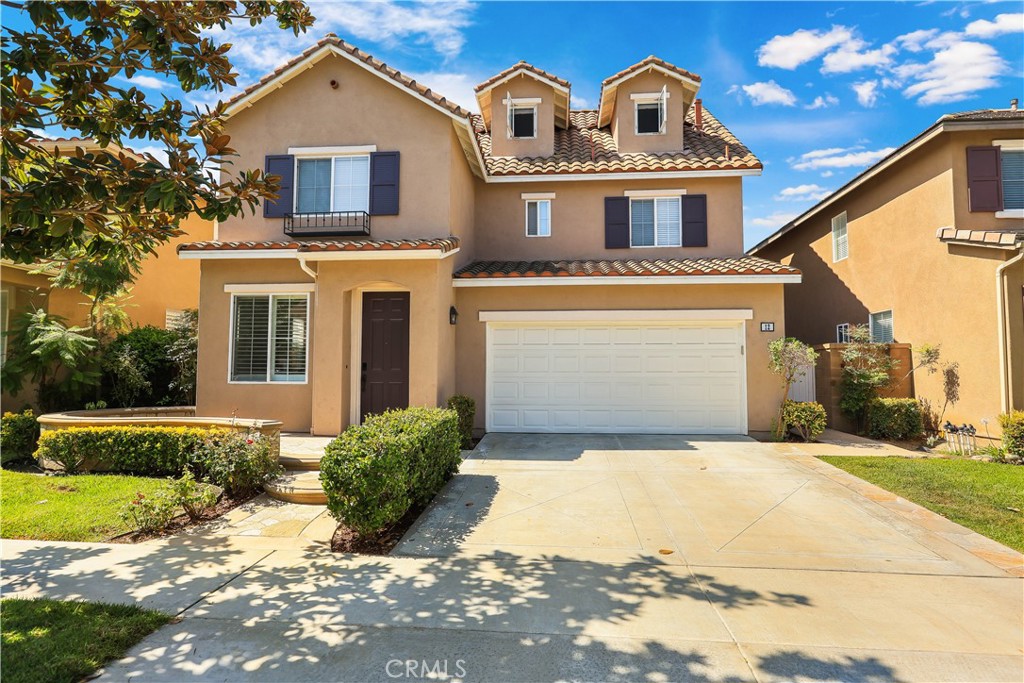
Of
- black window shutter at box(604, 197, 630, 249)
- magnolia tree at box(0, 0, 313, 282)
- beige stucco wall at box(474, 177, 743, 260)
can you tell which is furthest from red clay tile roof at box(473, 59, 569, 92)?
magnolia tree at box(0, 0, 313, 282)

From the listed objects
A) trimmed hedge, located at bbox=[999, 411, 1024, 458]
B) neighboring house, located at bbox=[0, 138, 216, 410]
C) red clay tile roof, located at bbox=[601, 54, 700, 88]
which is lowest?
trimmed hedge, located at bbox=[999, 411, 1024, 458]

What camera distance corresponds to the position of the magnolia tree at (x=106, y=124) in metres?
4.03

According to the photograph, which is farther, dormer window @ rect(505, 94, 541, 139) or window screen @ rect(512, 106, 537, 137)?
window screen @ rect(512, 106, 537, 137)

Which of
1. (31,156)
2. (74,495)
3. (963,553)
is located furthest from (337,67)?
(963,553)

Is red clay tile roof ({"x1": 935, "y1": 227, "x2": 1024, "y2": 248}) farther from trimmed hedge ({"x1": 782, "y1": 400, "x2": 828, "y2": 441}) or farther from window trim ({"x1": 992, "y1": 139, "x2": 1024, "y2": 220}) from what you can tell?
trimmed hedge ({"x1": 782, "y1": 400, "x2": 828, "y2": 441})

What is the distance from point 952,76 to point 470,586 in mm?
14372

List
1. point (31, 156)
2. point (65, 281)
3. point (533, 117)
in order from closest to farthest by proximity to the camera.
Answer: point (31, 156) < point (65, 281) < point (533, 117)

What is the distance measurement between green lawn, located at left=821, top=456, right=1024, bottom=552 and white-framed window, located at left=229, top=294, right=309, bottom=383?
10.4 metres

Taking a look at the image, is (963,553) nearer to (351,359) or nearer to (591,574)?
(591,574)

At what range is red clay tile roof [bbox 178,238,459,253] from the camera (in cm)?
937

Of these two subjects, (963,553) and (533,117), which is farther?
(533,117)

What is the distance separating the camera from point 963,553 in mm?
5180

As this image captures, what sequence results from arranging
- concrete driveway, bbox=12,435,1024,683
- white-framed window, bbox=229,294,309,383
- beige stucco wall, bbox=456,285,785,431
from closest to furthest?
concrete driveway, bbox=12,435,1024,683, white-framed window, bbox=229,294,309,383, beige stucco wall, bbox=456,285,785,431

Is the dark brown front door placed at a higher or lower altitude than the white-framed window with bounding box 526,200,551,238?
lower
